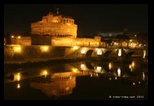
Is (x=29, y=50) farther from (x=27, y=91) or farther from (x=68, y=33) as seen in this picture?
(x=68, y=33)

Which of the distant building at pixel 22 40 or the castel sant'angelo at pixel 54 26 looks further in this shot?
the castel sant'angelo at pixel 54 26

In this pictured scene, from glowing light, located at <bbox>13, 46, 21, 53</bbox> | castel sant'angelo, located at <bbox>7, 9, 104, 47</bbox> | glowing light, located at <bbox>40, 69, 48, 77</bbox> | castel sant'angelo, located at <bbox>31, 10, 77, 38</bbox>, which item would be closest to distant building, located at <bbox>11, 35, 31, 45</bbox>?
castel sant'angelo, located at <bbox>7, 9, 104, 47</bbox>

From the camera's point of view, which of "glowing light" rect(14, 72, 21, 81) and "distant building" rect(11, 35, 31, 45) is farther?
"distant building" rect(11, 35, 31, 45)

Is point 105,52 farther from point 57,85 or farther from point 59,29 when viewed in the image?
point 57,85

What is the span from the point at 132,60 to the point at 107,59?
164 centimetres

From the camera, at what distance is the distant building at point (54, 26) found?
21219mm

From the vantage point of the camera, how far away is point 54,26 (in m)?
21.2

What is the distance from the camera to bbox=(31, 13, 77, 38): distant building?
69.6 feet

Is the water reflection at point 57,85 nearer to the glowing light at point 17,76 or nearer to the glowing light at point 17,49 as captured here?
the glowing light at point 17,76

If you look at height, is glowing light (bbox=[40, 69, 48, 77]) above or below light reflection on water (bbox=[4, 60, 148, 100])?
above

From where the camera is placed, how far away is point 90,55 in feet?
61.0

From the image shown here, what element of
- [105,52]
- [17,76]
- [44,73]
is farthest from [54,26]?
[17,76]

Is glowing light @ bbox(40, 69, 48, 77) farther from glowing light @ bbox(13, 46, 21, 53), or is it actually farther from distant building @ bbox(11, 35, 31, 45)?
distant building @ bbox(11, 35, 31, 45)

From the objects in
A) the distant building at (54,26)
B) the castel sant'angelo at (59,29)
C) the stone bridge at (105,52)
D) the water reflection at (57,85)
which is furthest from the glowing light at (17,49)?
the distant building at (54,26)
